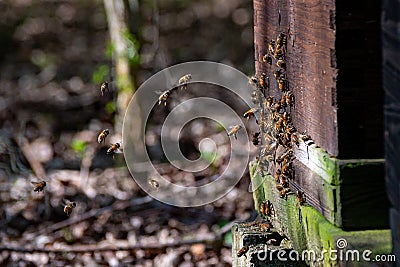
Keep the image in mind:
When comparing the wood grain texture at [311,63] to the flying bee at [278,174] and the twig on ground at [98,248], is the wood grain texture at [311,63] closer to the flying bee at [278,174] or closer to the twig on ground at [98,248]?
the flying bee at [278,174]

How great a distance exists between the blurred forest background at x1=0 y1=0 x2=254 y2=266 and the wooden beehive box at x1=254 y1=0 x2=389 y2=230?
3613 millimetres

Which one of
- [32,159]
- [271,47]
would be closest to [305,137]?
[271,47]

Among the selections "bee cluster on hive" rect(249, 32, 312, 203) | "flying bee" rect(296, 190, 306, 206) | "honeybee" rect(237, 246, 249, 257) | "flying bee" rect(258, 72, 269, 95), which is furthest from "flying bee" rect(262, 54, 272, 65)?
"honeybee" rect(237, 246, 249, 257)

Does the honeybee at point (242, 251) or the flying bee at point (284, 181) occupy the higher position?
the flying bee at point (284, 181)

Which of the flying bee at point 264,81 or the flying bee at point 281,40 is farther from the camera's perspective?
the flying bee at point 264,81

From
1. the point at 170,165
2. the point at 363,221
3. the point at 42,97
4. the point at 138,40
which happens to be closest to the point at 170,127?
the point at 170,165

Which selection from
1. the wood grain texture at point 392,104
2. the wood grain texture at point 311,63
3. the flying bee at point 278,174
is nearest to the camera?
the wood grain texture at point 392,104

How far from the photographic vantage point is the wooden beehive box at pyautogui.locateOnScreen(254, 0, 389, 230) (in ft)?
8.86

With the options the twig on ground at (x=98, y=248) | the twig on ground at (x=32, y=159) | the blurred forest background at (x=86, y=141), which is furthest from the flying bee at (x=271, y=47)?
the twig on ground at (x=32, y=159)

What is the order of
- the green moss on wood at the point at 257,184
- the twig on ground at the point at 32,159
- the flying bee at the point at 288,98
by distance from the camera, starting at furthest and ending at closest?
the twig on ground at the point at 32,159
the green moss on wood at the point at 257,184
the flying bee at the point at 288,98

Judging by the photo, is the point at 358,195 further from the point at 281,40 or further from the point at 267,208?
the point at 267,208

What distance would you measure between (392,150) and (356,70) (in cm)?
41

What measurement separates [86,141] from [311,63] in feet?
27.0

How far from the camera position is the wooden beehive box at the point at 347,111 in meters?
2.70
